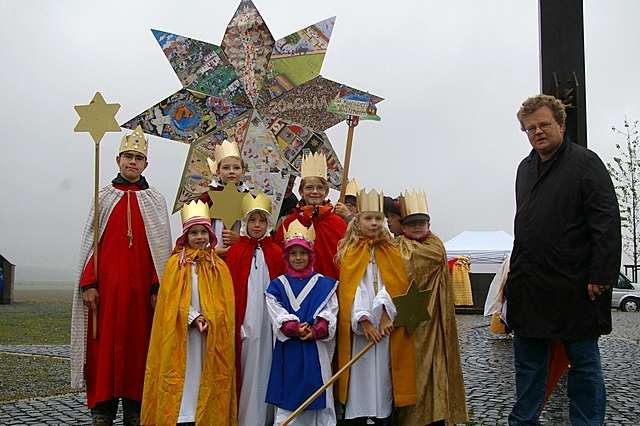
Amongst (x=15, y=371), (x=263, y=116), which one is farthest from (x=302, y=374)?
(x=15, y=371)

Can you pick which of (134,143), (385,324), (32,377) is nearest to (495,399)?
(385,324)

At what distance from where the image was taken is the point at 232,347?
5.10 metres

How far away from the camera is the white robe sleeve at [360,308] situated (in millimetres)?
5055

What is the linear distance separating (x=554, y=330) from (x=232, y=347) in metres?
2.11

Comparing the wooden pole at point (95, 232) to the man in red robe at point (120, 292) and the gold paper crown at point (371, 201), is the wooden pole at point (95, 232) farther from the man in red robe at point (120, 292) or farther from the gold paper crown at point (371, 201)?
the gold paper crown at point (371, 201)

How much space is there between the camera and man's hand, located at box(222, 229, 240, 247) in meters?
5.59

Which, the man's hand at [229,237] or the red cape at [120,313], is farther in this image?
the man's hand at [229,237]

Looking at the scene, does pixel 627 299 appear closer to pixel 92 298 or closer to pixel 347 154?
pixel 347 154

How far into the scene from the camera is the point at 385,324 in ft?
16.8

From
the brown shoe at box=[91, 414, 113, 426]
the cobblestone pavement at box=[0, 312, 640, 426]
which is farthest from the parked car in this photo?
the brown shoe at box=[91, 414, 113, 426]

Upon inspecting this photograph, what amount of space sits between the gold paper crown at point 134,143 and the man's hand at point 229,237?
0.85m

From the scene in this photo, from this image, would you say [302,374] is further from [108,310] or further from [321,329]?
[108,310]

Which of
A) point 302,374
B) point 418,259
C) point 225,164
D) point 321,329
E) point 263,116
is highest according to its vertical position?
point 263,116

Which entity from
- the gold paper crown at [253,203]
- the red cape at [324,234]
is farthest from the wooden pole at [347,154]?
the gold paper crown at [253,203]
